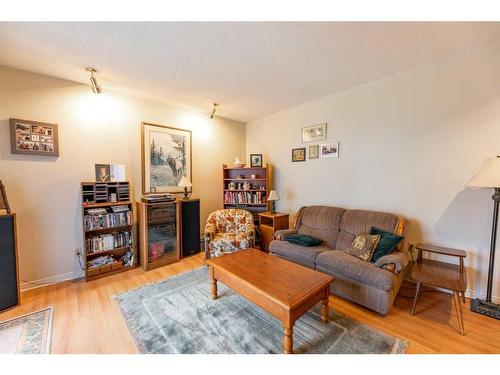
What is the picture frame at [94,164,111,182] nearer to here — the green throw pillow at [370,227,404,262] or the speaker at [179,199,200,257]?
the speaker at [179,199,200,257]

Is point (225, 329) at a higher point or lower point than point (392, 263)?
lower

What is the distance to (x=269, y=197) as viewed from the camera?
360cm

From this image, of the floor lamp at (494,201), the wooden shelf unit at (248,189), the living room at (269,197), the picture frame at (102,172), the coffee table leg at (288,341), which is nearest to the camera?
the coffee table leg at (288,341)

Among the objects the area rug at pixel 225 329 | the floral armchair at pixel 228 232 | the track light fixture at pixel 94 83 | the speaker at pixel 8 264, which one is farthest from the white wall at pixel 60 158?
the floral armchair at pixel 228 232

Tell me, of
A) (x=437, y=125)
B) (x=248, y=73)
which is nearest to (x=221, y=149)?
(x=248, y=73)

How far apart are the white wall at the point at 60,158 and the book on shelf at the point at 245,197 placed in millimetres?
1601

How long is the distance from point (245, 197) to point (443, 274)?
289cm

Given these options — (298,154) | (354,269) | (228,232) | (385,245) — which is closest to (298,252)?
(354,269)

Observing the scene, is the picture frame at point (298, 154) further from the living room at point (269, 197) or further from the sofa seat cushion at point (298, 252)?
the sofa seat cushion at point (298, 252)

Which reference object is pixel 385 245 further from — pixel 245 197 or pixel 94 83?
pixel 94 83

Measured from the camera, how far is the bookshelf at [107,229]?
2617 millimetres

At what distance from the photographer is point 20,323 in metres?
1.81
